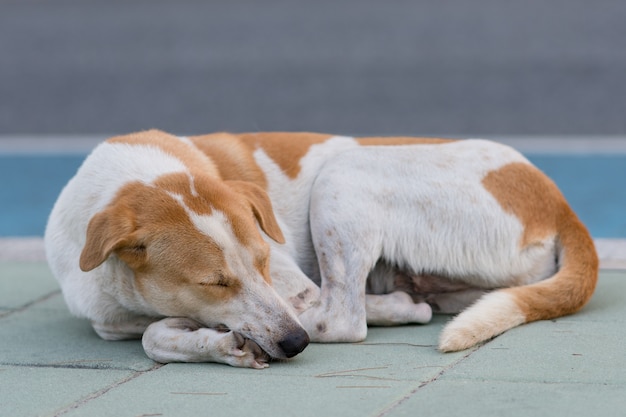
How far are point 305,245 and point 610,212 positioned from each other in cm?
355

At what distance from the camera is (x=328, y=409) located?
318cm

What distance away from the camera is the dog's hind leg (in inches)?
147

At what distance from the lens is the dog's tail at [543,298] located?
388cm

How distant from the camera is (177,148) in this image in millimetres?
4422

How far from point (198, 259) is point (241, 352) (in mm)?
358

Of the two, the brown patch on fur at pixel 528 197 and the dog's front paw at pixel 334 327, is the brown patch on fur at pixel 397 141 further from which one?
the dog's front paw at pixel 334 327

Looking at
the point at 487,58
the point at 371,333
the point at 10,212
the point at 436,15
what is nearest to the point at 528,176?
the point at 371,333

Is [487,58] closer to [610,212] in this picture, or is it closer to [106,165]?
[610,212]

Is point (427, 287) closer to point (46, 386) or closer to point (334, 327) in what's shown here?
point (334, 327)

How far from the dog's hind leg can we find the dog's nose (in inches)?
4.2

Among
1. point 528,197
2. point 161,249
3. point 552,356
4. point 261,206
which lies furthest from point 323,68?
point 552,356

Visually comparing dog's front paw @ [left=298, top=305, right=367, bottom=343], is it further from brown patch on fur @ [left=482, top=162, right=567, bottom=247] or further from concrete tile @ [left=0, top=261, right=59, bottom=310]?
concrete tile @ [left=0, top=261, right=59, bottom=310]

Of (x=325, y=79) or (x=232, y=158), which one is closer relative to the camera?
(x=232, y=158)

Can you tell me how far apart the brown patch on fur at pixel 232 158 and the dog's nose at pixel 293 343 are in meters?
1.07
